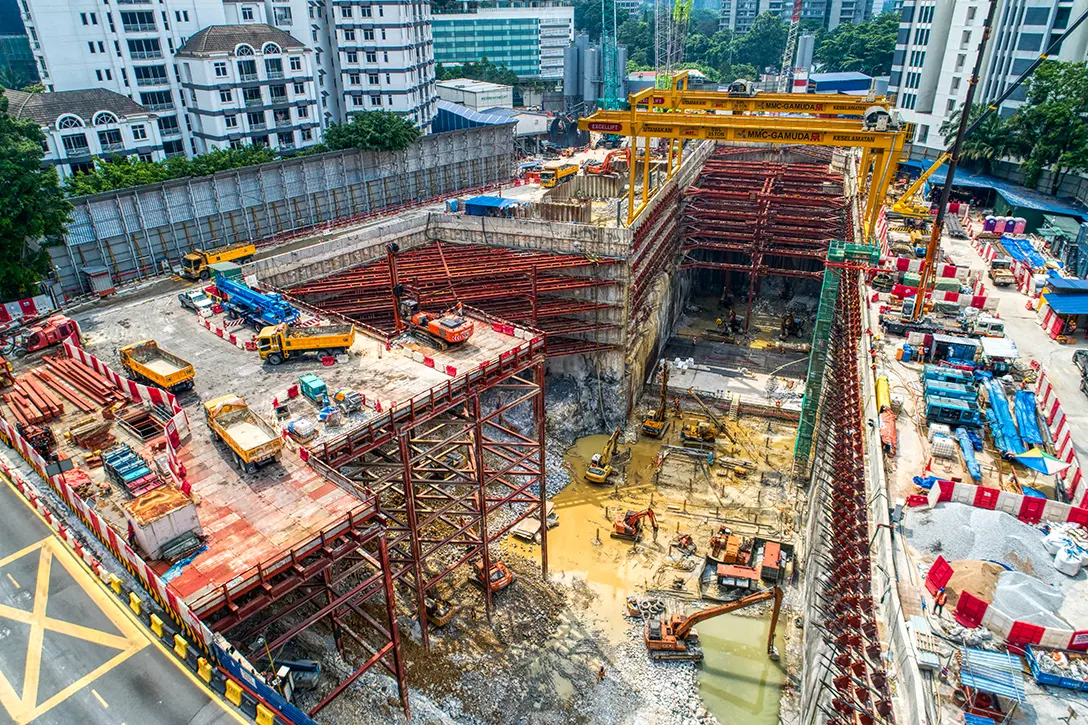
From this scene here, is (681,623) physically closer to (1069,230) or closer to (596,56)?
(1069,230)

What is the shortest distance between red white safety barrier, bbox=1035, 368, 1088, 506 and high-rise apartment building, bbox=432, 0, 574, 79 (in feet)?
463

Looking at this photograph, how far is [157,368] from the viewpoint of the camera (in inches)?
1259

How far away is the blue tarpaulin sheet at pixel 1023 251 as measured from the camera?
52094mm

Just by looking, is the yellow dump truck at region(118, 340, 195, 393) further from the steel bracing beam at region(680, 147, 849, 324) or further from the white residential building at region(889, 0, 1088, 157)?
the white residential building at region(889, 0, 1088, 157)

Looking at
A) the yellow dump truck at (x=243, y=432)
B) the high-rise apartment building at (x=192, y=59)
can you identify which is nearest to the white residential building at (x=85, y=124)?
the high-rise apartment building at (x=192, y=59)

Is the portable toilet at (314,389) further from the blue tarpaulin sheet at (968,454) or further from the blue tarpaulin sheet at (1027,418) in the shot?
the blue tarpaulin sheet at (1027,418)

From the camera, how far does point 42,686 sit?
19.5 metres

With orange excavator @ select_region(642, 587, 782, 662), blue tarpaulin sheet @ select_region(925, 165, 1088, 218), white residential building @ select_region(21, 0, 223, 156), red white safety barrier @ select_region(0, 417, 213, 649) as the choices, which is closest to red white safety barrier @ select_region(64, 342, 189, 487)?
red white safety barrier @ select_region(0, 417, 213, 649)

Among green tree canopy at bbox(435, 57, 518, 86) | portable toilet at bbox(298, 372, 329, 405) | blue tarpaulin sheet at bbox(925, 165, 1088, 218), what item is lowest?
blue tarpaulin sheet at bbox(925, 165, 1088, 218)

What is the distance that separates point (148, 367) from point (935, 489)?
34.5 metres

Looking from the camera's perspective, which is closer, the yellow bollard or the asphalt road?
the asphalt road

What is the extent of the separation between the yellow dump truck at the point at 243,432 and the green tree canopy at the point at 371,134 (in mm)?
46064

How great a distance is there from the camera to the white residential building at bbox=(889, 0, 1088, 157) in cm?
7531

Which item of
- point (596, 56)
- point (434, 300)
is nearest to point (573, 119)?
point (596, 56)
